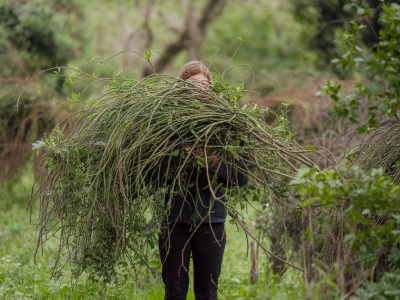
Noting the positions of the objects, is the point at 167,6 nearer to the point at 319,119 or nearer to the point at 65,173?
the point at 319,119

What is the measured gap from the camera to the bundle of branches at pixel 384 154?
6.88 feet

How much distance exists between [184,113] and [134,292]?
173 centimetres

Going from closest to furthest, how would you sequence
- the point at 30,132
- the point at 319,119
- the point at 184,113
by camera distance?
the point at 184,113
the point at 319,119
the point at 30,132

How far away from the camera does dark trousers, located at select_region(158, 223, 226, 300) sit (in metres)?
2.29

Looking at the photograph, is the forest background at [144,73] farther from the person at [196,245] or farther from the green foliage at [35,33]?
the person at [196,245]

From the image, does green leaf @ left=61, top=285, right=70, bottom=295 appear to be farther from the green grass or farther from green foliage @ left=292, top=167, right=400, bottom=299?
green foliage @ left=292, top=167, right=400, bottom=299

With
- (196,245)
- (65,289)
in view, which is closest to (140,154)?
(196,245)

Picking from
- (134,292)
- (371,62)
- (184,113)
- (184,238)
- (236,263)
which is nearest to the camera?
(371,62)

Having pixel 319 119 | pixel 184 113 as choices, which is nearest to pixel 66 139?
pixel 184 113

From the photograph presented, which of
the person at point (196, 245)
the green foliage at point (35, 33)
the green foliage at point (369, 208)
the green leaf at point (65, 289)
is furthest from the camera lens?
the green foliage at point (35, 33)

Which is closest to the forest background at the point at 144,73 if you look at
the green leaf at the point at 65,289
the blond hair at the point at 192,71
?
the green leaf at the point at 65,289

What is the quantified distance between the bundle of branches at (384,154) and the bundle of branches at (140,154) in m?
0.43

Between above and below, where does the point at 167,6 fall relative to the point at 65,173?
above

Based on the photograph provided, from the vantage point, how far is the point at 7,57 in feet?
22.2
